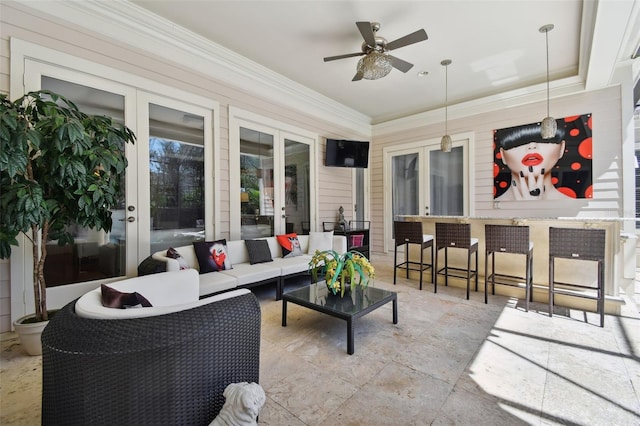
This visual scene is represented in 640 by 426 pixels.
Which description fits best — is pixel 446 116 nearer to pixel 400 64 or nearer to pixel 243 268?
pixel 400 64

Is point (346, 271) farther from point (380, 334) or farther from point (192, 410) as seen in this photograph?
point (192, 410)

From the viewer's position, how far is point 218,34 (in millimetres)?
3656

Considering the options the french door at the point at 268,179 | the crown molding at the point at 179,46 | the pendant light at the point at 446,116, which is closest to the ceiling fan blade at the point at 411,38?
the pendant light at the point at 446,116

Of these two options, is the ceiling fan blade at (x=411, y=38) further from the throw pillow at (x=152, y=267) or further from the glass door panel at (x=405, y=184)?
the glass door panel at (x=405, y=184)

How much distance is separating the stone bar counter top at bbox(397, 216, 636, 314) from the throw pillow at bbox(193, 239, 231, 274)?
125 inches

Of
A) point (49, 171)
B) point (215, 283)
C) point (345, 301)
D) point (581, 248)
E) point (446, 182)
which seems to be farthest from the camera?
point (446, 182)

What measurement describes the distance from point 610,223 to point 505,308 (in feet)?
4.63

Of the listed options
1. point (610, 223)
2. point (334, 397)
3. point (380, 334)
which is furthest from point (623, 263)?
point (334, 397)

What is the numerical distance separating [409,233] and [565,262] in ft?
5.97

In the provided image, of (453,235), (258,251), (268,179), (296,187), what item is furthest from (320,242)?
(453,235)

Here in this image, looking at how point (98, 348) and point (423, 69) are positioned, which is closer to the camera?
point (98, 348)

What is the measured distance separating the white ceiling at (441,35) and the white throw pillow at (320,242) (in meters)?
2.67

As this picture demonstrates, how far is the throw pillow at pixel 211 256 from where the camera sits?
134 inches

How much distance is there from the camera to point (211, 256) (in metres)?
3.46
